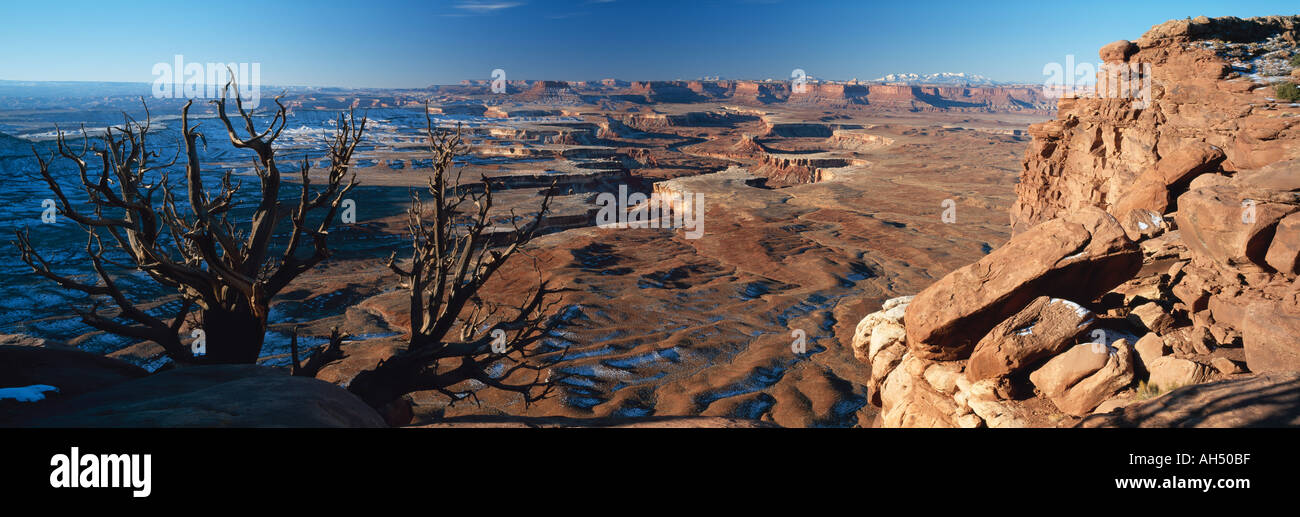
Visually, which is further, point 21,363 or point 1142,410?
point 21,363

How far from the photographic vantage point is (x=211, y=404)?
456 centimetres

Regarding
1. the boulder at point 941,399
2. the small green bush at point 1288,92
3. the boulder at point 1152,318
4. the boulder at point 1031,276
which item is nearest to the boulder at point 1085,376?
the boulder at point 941,399

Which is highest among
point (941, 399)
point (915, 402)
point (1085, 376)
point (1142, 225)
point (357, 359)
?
point (1142, 225)

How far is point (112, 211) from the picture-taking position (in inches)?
1526

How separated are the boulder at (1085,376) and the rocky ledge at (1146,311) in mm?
16

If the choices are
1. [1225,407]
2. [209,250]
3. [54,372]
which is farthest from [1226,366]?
[54,372]

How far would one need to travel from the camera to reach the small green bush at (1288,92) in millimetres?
10583

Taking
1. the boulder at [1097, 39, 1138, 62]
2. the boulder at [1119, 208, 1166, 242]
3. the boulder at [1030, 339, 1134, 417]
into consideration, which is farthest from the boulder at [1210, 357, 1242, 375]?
the boulder at [1097, 39, 1138, 62]

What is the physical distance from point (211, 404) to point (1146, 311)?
1139 centimetres

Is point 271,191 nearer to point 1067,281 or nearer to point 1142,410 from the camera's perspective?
point 1142,410

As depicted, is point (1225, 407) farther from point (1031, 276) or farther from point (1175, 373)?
point (1031, 276)
